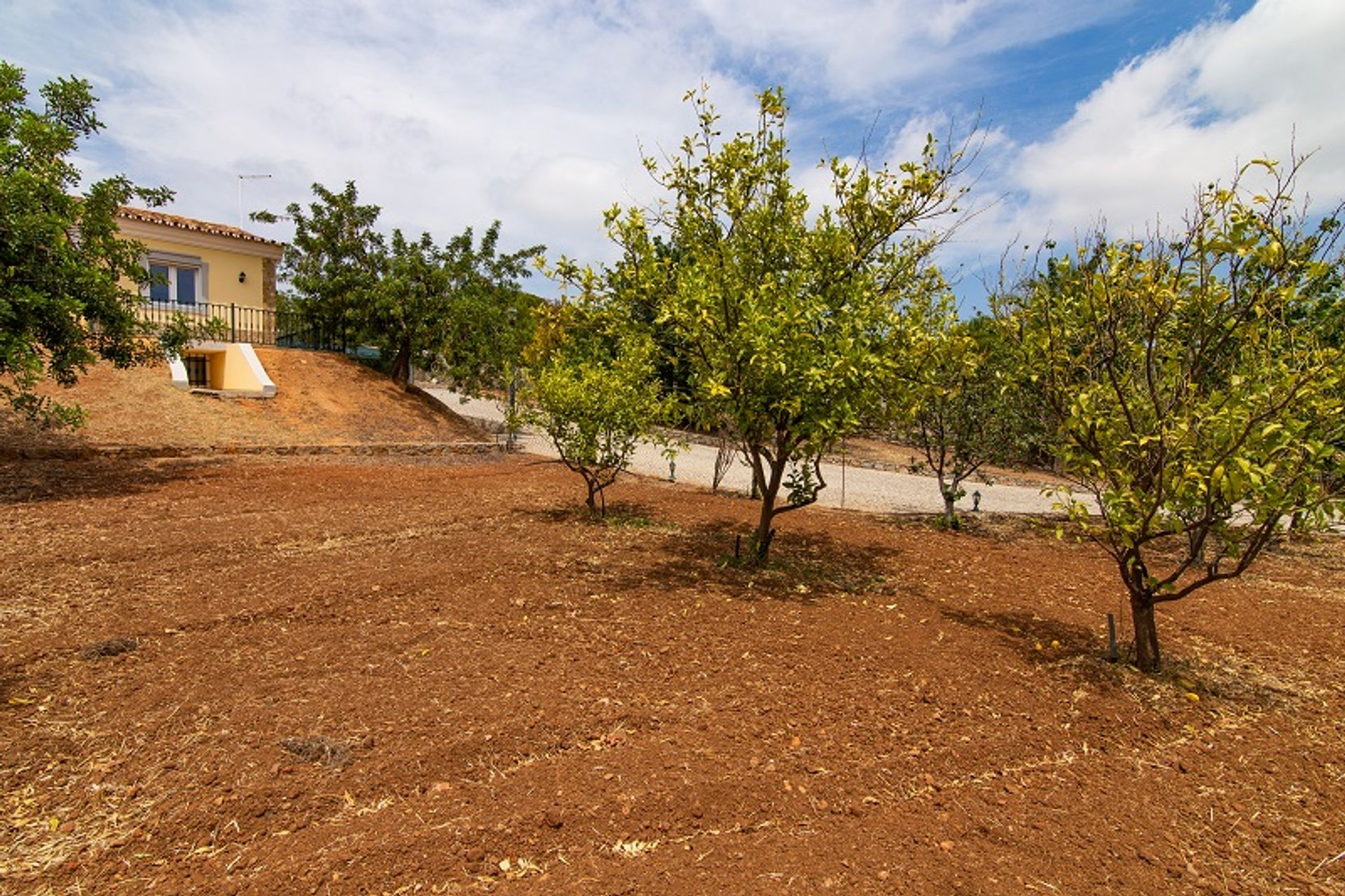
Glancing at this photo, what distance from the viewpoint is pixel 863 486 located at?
51.6ft

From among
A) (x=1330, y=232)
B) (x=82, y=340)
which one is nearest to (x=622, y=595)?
(x=1330, y=232)

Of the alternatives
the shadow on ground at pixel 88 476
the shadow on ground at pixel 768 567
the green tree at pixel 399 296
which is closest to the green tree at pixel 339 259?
the green tree at pixel 399 296

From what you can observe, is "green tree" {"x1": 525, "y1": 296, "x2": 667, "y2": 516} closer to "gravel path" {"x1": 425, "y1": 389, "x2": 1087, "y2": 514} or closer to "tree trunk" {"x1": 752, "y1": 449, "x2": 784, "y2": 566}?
"tree trunk" {"x1": 752, "y1": 449, "x2": 784, "y2": 566}

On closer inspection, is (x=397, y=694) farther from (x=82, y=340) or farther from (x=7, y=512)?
(x=82, y=340)

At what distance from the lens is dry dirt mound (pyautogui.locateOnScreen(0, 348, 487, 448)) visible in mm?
12688

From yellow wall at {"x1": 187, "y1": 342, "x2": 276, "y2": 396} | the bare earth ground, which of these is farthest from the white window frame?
the bare earth ground

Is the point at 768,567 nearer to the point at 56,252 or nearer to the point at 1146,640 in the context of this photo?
the point at 1146,640

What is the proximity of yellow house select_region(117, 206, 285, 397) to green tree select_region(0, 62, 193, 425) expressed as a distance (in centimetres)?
696

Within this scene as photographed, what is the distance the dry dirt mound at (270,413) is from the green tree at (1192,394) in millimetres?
13308

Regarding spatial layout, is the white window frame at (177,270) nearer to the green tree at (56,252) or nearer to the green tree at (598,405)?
the green tree at (56,252)

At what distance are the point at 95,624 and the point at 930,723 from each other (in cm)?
515

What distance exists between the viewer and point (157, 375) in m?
15.1

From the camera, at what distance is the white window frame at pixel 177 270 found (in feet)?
63.1

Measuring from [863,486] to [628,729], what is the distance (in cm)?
1302
